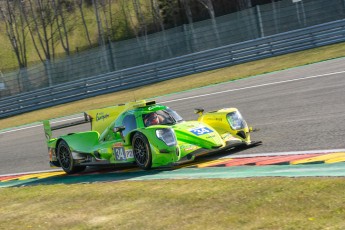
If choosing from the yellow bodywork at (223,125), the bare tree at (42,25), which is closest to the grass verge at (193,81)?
the yellow bodywork at (223,125)

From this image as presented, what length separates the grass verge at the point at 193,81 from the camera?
24953 mm

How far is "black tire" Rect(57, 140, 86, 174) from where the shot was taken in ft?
40.3

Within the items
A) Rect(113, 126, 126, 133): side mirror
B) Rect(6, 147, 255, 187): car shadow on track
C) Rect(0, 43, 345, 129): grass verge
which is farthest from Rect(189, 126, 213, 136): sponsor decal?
Rect(0, 43, 345, 129): grass verge

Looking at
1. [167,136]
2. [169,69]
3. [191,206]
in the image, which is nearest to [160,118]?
[167,136]

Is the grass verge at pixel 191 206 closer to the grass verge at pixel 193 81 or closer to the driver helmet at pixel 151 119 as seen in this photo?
the driver helmet at pixel 151 119

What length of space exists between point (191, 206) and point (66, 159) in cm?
572

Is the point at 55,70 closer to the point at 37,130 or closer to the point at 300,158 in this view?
the point at 37,130

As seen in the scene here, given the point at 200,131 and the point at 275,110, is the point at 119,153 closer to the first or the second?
the point at 200,131

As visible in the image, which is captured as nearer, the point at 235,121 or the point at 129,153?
the point at 129,153

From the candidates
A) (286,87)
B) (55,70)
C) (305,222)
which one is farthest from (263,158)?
(55,70)

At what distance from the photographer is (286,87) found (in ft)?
58.9

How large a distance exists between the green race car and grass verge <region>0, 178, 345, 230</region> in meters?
1.01

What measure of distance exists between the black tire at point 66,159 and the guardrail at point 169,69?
1754 cm

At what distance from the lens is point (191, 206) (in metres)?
7.16
